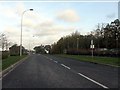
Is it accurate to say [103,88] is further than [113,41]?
No

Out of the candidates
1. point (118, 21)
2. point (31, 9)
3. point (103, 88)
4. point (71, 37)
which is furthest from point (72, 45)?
point (103, 88)

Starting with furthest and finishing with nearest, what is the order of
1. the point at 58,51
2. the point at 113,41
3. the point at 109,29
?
the point at 58,51, the point at 109,29, the point at 113,41

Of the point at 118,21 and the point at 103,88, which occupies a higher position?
the point at 118,21

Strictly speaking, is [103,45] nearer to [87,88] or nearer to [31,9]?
[31,9]

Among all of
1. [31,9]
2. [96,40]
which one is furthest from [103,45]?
[31,9]

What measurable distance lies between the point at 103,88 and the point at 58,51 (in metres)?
142

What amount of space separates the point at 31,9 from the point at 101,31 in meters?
71.1

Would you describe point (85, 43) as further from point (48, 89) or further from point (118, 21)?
point (48, 89)

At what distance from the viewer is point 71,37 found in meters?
138

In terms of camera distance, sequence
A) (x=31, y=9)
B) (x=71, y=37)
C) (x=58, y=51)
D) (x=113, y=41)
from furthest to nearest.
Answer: (x=58, y=51) → (x=71, y=37) → (x=113, y=41) → (x=31, y=9)

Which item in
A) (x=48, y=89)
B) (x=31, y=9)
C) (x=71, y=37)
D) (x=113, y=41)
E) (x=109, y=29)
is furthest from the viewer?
(x=71, y=37)

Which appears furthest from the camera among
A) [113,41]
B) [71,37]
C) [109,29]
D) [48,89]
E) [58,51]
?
[58,51]

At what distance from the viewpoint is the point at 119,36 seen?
4473 inches

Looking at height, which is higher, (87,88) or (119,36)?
(119,36)
